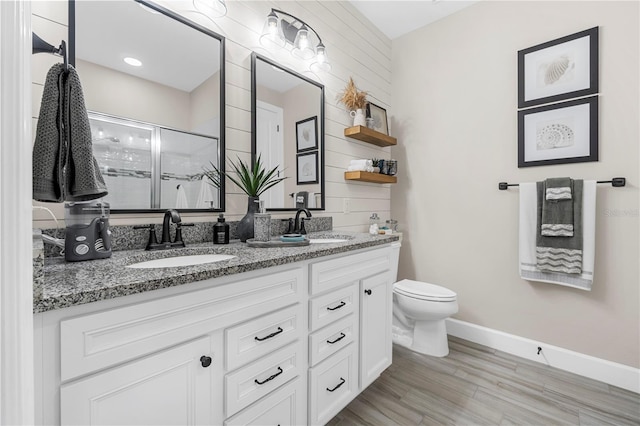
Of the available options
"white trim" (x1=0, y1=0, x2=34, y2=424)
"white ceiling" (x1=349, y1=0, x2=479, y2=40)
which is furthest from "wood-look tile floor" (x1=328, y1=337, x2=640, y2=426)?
"white ceiling" (x1=349, y1=0, x2=479, y2=40)

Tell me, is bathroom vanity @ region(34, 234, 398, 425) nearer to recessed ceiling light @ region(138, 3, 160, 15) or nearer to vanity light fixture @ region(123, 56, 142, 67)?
vanity light fixture @ region(123, 56, 142, 67)

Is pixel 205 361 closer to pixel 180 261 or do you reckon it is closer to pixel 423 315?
pixel 180 261

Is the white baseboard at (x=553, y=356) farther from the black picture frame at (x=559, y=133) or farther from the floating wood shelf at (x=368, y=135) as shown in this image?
the floating wood shelf at (x=368, y=135)

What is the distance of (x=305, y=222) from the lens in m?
2.07

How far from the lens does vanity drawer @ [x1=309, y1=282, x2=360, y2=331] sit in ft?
4.25

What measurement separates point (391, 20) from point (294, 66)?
126cm

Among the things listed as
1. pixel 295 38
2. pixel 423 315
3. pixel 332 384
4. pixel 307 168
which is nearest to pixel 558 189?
pixel 423 315

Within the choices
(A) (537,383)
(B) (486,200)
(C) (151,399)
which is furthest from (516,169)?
(C) (151,399)

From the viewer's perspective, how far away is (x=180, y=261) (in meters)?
1.21

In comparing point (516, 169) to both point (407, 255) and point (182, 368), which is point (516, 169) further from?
point (182, 368)

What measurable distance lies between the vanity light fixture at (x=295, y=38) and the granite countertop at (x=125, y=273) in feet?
4.49

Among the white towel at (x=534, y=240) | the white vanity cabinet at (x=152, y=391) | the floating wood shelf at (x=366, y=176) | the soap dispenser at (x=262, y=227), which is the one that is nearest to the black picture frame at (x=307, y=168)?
the floating wood shelf at (x=366, y=176)

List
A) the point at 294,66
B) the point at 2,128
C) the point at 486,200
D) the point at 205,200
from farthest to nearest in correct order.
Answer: the point at 486,200 < the point at 294,66 < the point at 205,200 < the point at 2,128

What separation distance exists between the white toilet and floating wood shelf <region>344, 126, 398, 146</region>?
1261mm
